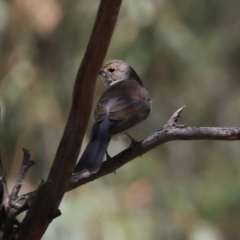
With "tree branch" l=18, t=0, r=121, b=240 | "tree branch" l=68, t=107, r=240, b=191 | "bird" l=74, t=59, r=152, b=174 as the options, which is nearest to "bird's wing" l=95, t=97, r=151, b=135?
"bird" l=74, t=59, r=152, b=174

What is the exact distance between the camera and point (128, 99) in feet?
11.8

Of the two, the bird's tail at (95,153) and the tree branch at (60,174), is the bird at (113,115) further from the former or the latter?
the tree branch at (60,174)

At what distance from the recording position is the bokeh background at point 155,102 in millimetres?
4449

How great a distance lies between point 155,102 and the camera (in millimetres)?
5652

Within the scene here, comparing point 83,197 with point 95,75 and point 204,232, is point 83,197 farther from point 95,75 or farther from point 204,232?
point 95,75

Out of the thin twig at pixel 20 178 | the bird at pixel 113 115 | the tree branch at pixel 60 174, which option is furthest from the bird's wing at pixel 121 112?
the tree branch at pixel 60 174

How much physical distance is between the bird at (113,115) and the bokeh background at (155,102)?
842 millimetres

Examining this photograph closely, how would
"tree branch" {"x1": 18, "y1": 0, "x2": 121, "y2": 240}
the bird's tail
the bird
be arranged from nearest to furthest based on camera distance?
"tree branch" {"x1": 18, "y1": 0, "x2": 121, "y2": 240} → the bird's tail → the bird

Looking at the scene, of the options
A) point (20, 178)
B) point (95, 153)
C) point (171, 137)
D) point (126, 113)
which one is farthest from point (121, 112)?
point (20, 178)

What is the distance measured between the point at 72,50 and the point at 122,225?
1.91 m

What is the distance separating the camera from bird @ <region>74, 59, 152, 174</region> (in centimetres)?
262

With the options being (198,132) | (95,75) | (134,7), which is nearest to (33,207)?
(95,75)

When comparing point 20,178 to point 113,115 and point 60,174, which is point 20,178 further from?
point 113,115

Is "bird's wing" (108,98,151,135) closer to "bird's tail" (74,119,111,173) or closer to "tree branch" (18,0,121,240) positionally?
"bird's tail" (74,119,111,173)
